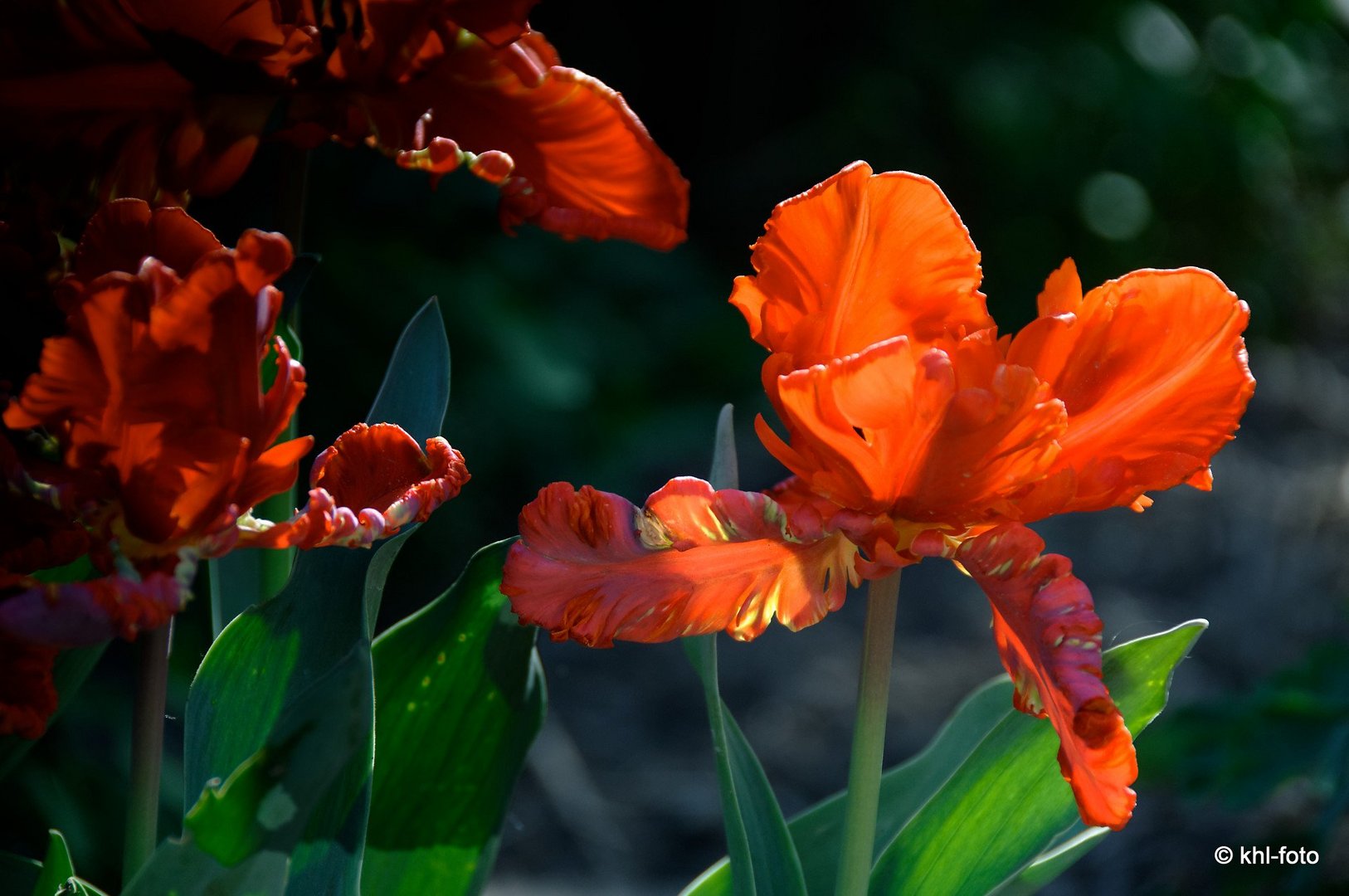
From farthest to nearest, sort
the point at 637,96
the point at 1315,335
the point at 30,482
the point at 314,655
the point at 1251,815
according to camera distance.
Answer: the point at 1315,335
the point at 637,96
the point at 1251,815
the point at 314,655
the point at 30,482

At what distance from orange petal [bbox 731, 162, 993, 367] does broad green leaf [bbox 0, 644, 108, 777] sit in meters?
0.32

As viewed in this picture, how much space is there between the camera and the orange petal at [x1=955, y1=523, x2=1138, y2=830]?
37cm

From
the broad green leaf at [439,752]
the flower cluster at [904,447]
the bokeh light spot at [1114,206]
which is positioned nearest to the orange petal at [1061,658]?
the flower cluster at [904,447]

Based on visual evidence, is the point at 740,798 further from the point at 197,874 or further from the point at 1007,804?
the point at 197,874

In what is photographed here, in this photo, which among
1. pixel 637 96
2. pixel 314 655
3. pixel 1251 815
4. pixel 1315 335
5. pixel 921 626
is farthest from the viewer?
pixel 1315 335

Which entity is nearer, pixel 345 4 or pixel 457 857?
pixel 345 4

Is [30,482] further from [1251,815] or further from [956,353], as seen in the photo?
[1251,815]

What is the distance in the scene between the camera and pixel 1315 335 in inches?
132

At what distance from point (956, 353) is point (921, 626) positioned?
1892mm

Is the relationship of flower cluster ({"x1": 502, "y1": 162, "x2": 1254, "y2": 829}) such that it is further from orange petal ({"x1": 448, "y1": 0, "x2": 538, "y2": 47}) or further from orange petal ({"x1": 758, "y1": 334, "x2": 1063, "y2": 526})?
orange petal ({"x1": 448, "y1": 0, "x2": 538, "y2": 47})

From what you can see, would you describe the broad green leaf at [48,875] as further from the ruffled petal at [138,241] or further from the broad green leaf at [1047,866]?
the broad green leaf at [1047,866]

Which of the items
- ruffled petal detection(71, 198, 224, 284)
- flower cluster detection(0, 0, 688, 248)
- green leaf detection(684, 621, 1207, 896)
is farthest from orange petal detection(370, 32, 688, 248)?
green leaf detection(684, 621, 1207, 896)

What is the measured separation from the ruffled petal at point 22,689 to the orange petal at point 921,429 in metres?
0.23

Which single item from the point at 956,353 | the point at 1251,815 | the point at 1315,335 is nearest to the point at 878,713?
the point at 956,353
